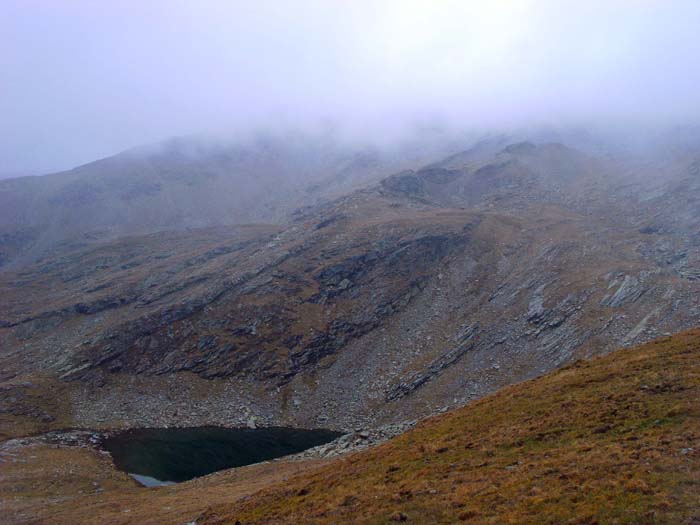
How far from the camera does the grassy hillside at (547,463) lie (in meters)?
18.3

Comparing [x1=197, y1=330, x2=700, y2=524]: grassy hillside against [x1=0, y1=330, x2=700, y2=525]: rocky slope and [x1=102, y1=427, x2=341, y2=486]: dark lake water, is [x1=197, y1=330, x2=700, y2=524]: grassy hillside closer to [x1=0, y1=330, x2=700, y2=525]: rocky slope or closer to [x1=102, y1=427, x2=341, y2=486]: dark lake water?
[x1=0, y1=330, x2=700, y2=525]: rocky slope

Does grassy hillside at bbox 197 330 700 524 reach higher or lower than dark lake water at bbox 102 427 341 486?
higher

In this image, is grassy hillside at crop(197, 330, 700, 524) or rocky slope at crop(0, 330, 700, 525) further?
rocky slope at crop(0, 330, 700, 525)

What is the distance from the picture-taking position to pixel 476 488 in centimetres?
2223

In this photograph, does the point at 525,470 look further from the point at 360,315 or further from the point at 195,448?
the point at 360,315

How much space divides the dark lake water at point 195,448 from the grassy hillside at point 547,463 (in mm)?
30432

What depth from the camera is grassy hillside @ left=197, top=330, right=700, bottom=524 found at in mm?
18312

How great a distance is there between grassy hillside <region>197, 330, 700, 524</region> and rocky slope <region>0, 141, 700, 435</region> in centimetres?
3498

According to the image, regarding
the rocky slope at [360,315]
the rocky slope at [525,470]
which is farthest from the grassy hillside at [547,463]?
the rocky slope at [360,315]

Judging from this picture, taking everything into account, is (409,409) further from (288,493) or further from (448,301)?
(288,493)

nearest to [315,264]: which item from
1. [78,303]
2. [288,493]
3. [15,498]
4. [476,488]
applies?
[78,303]

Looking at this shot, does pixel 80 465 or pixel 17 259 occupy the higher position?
pixel 17 259

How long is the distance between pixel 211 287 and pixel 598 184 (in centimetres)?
12392

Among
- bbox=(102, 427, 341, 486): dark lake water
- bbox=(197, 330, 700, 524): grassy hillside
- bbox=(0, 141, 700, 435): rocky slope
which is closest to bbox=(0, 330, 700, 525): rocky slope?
bbox=(197, 330, 700, 524): grassy hillside
